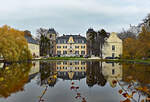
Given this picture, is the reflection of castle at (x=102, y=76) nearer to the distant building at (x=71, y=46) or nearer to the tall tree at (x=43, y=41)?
the tall tree at (x=43, y=41)

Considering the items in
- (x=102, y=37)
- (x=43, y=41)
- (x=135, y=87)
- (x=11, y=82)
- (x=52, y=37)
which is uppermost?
(x=52, y=37)

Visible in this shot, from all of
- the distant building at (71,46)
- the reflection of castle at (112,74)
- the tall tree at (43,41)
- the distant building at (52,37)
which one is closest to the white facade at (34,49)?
the tall tree at (43,41)

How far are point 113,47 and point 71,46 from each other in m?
26.8

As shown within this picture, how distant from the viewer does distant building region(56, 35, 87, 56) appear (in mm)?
79375

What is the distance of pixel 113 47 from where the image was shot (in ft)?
189

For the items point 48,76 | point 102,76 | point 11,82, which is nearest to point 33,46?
point 48,76

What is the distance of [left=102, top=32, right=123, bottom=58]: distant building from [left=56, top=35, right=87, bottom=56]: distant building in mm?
22286

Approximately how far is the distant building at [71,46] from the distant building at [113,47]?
22.3 metres

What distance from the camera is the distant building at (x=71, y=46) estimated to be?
79.4 metres

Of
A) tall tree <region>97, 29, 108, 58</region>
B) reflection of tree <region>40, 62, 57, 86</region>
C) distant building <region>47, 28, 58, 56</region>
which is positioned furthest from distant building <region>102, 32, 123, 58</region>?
reflection of tree <region>40, 62, 57, 86</region>

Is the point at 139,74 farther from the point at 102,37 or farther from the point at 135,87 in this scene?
the point at 102,37

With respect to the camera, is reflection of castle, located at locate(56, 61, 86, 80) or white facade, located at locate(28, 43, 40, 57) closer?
reflection of castle, located at locate(56, 61, 86, 80)

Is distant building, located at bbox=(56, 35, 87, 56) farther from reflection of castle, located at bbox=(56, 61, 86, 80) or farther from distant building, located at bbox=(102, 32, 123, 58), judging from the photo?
reflection of castle, located at bbox=(56, 61, 86, 80)

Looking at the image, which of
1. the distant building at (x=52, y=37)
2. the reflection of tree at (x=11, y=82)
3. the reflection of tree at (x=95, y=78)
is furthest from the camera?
the distant building at (x=52, y=37)
